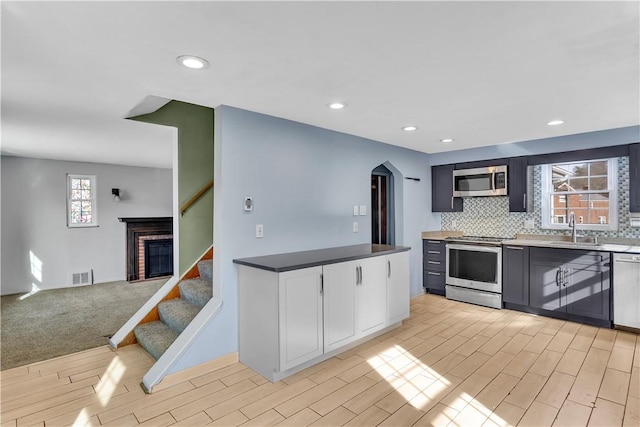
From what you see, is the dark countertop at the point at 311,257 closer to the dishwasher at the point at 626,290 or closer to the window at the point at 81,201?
the dishwasher at the point at 626,290

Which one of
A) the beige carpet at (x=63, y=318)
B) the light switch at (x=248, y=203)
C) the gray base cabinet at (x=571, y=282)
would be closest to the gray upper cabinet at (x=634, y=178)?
the gray base cabinet at (x=571, y=282)

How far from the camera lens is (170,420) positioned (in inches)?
83.7

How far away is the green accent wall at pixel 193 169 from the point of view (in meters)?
3.80

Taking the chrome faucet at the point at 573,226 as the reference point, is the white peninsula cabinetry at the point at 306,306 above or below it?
below

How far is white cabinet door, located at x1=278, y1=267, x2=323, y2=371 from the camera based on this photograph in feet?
8.49

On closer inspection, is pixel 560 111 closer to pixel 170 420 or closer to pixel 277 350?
pixel 277 350

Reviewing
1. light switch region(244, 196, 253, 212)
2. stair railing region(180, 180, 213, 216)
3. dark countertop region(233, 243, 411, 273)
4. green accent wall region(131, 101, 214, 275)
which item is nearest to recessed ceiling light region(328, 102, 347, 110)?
light switch region(244, 196, 253, 212)

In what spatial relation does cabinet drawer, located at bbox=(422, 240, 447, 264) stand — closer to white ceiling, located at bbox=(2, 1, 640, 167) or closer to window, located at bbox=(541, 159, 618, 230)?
window, located at bbox=(541, 159, 618, 230)

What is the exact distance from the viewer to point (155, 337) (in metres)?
3.16

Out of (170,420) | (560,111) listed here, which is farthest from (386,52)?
(170,420)

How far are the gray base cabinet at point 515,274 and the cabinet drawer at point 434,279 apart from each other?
867mm

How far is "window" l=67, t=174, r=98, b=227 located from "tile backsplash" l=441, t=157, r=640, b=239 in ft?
21.3

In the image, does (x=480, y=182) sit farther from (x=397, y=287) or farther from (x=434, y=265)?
(x=397, y=287)

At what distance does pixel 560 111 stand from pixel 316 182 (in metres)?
2.41
